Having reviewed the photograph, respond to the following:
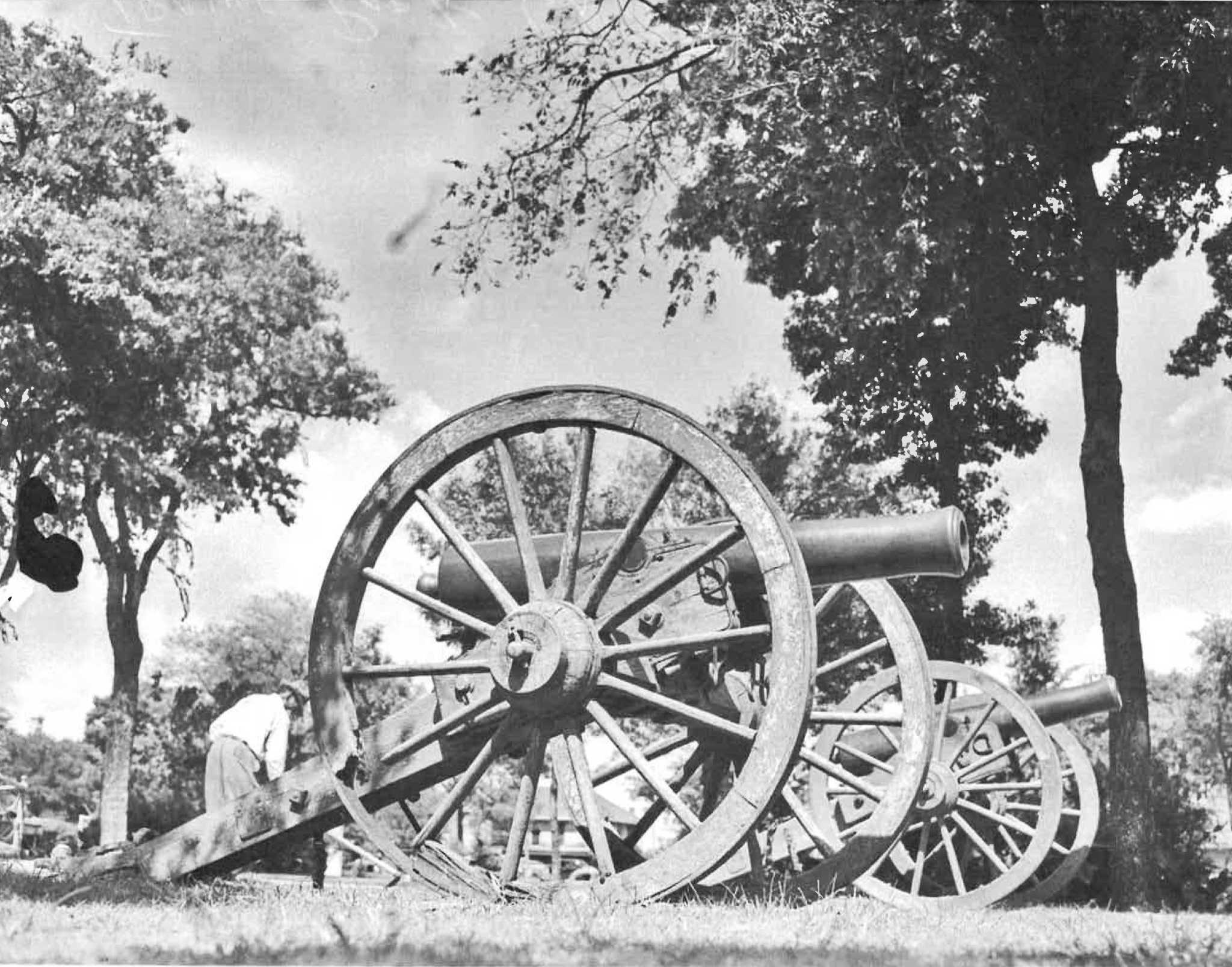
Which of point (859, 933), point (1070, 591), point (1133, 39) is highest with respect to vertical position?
point (1133, 39)

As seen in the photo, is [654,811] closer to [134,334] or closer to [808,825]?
[808,825]

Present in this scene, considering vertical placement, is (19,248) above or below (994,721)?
above

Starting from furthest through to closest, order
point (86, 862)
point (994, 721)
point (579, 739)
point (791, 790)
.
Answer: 1. point (994, 721)
2. point (791, 790)
3. point (86, 862)
4. point (579, 739)

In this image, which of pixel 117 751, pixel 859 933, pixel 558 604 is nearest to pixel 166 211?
pixel 117 751

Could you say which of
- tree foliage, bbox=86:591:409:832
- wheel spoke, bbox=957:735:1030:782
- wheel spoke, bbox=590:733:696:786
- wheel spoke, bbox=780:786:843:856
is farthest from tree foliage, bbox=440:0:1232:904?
tree foliage, bbox=86:591:409:832

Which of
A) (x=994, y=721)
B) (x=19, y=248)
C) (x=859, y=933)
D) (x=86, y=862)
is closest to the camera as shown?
(x=859, y=933)

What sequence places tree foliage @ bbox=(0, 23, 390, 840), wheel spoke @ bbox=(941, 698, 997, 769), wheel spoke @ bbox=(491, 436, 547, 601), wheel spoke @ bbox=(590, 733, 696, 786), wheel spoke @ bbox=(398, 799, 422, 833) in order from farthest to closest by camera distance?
1. tree foliage @ bbox=(0, 23, 390, 840)
2. wheel spoke @ bbox=(941, 698, 997, 769)
3. wheel spoke @ bbox=(590, 733, 696, 786)
4. wheel spoke @ bbox=(398, 799, 422, 833)
5. wheel spoke @ bbox=(491, 436, 547, 601)

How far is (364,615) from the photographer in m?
26.0

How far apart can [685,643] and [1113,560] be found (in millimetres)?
7952

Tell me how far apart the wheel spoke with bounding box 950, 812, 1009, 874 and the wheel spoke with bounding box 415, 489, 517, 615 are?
5.28 m

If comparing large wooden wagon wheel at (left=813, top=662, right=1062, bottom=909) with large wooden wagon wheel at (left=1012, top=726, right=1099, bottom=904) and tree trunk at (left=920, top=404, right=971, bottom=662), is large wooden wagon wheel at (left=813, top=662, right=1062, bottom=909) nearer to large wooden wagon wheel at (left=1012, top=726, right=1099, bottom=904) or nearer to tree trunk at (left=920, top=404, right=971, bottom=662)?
large wooden wagon wheel at (left=1012, top=726, right=1099, bottom=904)

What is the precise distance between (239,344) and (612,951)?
11.9 meters

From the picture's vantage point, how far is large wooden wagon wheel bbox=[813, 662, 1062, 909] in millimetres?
9523

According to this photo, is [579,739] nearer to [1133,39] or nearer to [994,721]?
[994,721]
